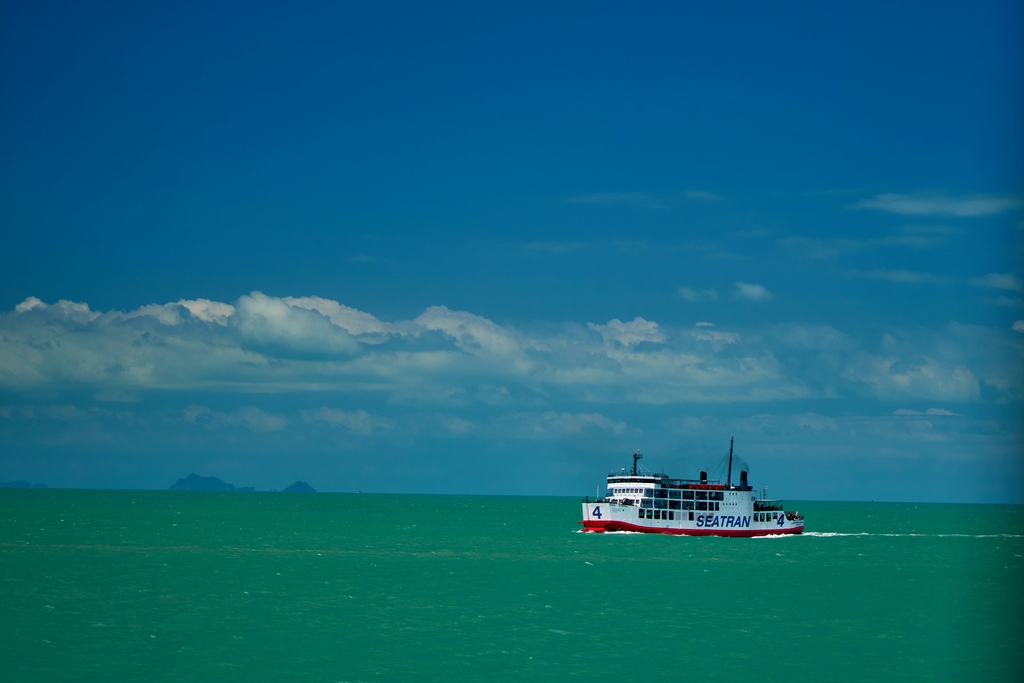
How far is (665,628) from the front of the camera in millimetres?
57562

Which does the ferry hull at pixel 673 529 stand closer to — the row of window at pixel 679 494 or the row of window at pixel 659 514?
the row of window at pixel 659 514

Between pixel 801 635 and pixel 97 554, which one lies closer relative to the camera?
pixel 801 635

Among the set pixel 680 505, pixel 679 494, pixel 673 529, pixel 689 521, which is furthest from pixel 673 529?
pixel 679 494

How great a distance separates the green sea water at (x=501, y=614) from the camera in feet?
152

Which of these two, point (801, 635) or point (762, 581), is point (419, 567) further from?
point (801, 635)

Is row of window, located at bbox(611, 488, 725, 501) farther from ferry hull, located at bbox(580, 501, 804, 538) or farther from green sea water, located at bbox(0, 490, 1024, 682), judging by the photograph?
green sea water, located at bbox(0, 490, 1024, 682)

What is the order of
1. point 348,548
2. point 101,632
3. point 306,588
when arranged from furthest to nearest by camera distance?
point 348,548 < point 306,588 < point 101,632

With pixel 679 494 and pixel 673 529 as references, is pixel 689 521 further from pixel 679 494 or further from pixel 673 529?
pixel 679 494

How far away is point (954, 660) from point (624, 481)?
2952 inches

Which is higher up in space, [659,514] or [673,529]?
[659,514]

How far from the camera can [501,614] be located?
202 feet

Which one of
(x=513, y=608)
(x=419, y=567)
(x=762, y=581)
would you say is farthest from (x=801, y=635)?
(x=419, y=567)

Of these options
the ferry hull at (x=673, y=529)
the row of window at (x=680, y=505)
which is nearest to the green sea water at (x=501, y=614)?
the ferry hull at (x=673, y=529)

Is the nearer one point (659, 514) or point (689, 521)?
point (689, 521)
